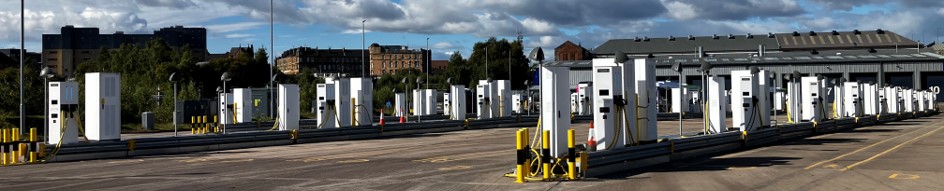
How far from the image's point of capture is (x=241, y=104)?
41.7 meters

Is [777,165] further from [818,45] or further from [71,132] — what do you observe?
[818,45]

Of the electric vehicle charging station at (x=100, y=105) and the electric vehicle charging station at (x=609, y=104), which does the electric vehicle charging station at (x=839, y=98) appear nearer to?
the electric vehicle charging station at (x=609, y=104)

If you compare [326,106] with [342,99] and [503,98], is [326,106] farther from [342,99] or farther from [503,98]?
[503,98]

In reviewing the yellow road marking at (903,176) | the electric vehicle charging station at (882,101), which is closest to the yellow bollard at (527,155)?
the yellow road marking at (903,176)

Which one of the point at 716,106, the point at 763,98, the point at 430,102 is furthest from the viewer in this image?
the point at 430,102

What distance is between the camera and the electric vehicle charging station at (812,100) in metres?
37.4

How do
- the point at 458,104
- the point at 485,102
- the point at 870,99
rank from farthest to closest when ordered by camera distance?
the point at 870,99 → the point at 485,102 → the point at 458,104

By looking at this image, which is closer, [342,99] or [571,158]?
[571,158]

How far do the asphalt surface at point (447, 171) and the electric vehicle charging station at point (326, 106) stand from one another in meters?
7.46

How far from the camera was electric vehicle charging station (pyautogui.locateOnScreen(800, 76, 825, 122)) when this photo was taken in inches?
1471

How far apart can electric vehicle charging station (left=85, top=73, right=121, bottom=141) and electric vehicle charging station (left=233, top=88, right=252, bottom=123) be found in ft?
56.3

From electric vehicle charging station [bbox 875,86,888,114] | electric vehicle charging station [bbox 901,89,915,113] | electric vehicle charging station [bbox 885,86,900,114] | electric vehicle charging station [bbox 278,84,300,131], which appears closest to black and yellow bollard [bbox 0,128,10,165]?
electric vehicle charging station [bbox 278,84,300,131]

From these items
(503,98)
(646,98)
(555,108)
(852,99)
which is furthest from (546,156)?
(852,99)

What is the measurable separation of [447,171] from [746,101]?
560 inches
